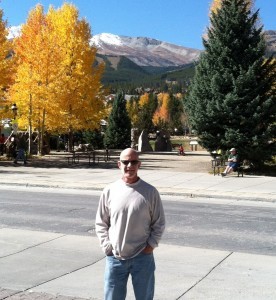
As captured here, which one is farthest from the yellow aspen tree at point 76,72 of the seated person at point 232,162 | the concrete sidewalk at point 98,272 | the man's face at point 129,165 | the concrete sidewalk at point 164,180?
the man's face at point 129,165

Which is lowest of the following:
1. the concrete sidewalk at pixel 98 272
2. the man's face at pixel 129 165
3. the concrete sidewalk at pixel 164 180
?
the concrete sidewalk at pixel 98 272

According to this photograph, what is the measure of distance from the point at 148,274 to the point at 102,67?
3259 centimetres

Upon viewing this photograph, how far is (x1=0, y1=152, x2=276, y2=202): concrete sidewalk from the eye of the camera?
16547mm

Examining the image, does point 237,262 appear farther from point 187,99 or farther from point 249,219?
point 187,99

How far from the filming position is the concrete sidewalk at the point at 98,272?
5.90 meters

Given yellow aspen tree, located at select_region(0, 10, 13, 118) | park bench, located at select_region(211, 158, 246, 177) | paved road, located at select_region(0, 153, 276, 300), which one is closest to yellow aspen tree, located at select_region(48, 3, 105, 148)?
yellow aspen tree, located at select_region(0, 10, 13, 118)

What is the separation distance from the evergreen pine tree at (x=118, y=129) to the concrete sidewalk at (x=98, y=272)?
42437 mm

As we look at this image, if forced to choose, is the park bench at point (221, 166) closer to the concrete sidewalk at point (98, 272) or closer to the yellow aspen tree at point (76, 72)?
the yellow aspen tree at point (76, 72)

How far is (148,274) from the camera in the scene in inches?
165

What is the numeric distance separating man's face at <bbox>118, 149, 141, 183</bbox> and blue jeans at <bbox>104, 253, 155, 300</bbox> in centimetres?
68

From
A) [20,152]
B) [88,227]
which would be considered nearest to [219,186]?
[88,227]

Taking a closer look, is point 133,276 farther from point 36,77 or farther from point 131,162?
point 36,77

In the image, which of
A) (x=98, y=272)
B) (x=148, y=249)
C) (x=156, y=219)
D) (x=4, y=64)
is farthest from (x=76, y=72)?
(x=148, y=249)

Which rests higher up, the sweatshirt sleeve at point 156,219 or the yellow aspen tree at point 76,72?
the yellow aspen tree at point 76,72
